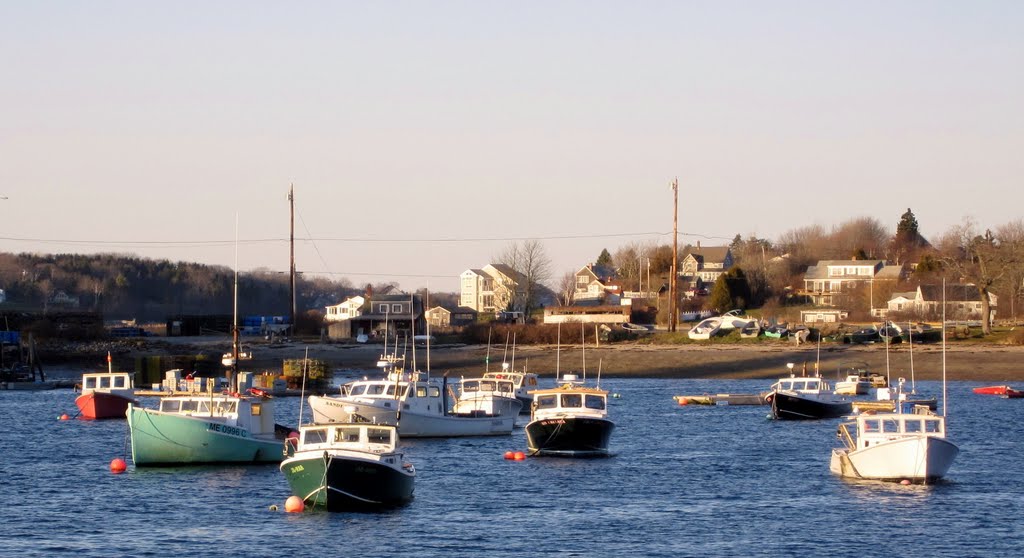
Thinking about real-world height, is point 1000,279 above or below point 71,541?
above

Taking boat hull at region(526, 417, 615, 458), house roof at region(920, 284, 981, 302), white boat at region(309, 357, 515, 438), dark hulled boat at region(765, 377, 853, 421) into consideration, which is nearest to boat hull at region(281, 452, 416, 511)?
boat hull at region(526, 417, 615, 458)

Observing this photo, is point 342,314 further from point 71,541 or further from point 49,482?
point 71,541

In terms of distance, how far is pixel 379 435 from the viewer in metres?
39.2

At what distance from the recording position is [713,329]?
401 ft

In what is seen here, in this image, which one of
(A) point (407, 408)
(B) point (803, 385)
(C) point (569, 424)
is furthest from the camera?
(B) point (803, 385)

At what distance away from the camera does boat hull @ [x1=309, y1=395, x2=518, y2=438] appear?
56.6 metres

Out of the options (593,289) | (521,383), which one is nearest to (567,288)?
(593,289)

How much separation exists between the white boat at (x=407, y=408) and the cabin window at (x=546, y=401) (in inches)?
241

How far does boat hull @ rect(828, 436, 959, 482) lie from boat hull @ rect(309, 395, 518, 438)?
62.2 ft

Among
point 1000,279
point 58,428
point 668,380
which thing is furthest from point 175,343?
point 1000,279

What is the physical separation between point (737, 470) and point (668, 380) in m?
57.2

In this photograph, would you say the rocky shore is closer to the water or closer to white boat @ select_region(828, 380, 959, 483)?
the water

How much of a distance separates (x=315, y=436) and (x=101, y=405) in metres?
40.2

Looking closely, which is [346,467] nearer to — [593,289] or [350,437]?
[350,437]
